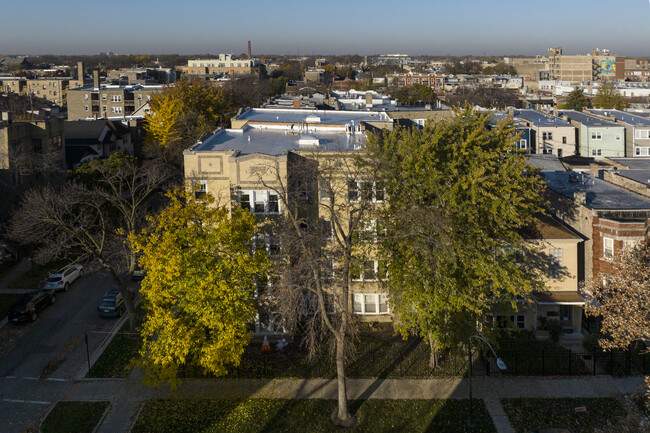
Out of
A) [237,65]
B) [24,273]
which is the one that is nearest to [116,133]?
[24,273]

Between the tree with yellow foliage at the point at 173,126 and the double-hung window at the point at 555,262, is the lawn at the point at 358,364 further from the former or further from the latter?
the tree with yellow foliage at the point at 173,126

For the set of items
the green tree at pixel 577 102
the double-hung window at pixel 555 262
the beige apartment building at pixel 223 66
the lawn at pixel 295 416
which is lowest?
the lawn at pixel 295 416

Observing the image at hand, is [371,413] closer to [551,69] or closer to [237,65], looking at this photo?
[237,65]

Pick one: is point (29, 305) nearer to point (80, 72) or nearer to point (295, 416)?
point (295, 416)

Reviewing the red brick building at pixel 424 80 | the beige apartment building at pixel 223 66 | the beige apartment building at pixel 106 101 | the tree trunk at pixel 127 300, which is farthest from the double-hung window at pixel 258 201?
the beige apartment building at pixel 223 66

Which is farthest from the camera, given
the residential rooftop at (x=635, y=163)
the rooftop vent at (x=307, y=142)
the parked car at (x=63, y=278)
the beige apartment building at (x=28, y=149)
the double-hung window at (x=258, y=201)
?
the residential rooftop at (x=635, y=163)

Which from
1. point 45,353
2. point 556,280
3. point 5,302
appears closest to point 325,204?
point 556,280
